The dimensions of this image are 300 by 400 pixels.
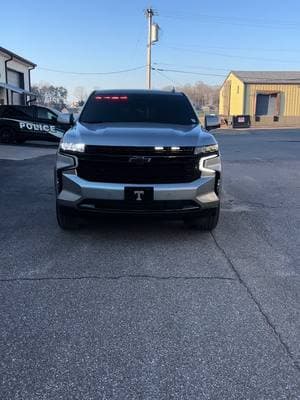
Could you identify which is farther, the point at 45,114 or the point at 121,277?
the point at 45,114

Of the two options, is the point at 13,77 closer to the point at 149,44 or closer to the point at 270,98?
the point at 149,44

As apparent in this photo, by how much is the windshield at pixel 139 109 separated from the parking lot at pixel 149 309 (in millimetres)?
1446

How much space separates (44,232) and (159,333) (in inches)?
118

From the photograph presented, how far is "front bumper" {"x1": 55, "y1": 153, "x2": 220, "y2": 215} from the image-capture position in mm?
5160

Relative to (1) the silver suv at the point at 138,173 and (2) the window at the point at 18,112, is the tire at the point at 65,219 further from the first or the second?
(2) the window at the point at 18,112

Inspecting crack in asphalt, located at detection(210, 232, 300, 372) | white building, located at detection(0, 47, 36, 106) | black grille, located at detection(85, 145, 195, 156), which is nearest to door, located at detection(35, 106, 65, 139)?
white building, located at detection(0, 47, 36, 106)

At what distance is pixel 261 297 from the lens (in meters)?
4.04

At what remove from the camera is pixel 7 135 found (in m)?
20.5

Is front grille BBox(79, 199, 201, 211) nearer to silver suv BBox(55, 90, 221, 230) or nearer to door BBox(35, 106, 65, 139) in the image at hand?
silver suv BBox(55, 90, 221, 230)

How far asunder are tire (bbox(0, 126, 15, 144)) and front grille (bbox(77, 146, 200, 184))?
16.2 metres

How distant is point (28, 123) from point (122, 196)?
53.8 feet

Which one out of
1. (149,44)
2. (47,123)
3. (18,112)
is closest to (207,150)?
(47,123)

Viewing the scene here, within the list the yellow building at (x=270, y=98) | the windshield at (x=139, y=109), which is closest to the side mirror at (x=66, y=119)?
the windshield at (x=139, y=109)

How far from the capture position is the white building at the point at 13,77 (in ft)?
88.4
